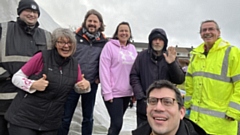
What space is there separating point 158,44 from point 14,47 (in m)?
1.81

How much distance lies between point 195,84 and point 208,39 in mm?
596

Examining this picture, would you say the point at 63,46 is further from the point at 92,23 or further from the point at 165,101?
the point at 165,101

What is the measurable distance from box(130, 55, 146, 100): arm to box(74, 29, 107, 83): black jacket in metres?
0.64

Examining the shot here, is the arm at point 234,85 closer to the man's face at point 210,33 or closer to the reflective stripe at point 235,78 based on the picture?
the reflective stripe at point 235,78

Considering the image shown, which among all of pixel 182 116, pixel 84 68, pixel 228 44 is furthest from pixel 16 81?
pixel 228 44

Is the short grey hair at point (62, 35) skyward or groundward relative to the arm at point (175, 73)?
skyward

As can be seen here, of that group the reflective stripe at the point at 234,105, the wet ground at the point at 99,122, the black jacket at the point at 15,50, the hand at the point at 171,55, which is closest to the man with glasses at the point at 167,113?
the reflective stripe at the point at 234,105

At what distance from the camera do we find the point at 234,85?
2768 millimetres

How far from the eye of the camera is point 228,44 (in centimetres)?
290

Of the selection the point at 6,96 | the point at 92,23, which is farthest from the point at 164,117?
the point at 92,23

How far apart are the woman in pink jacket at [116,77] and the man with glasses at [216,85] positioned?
1.00m

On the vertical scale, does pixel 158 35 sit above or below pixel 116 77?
above

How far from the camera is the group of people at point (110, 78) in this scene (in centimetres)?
233

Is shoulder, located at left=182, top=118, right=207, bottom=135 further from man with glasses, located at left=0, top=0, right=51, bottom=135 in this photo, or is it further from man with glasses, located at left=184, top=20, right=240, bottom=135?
man with glasses, located at left=0, top=0, right=51, bottom=135
